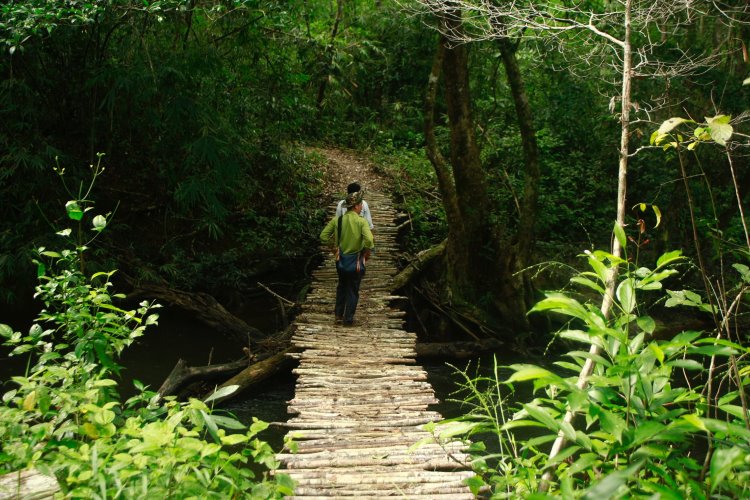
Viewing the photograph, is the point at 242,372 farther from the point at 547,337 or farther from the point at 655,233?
the point at 655,233

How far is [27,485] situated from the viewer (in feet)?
6.19

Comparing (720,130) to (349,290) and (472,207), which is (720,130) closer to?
(349,290)

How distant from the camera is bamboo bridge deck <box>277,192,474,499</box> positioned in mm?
3400

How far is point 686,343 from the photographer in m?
1.57

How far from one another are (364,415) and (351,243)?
2.45 meters

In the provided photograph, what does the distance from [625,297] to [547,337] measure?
8.35 metres

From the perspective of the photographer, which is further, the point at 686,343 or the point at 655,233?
the point at 655,233

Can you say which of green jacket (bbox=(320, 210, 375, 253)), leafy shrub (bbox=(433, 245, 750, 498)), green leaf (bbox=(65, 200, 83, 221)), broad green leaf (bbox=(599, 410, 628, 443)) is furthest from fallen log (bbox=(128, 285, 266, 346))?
broad green leaf (bbox=(599, 410, 628, 443))

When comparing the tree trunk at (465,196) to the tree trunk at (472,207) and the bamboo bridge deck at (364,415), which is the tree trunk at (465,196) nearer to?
the tree trunk at (472,207)

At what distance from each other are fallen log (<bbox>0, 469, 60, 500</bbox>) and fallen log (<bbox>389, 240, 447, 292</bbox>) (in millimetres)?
6724

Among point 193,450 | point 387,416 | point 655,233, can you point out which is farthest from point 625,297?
point 655,233

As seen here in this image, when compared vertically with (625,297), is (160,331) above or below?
below

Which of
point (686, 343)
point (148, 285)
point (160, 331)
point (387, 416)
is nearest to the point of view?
point (686, 343)

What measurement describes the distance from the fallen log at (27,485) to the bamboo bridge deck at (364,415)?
878 millimetres
